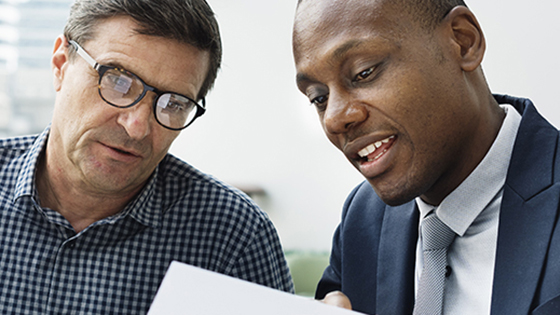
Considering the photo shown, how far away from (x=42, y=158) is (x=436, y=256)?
1062 millimetres

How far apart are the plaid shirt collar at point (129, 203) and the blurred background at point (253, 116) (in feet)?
8.61

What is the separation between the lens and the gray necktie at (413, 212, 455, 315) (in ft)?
3.55

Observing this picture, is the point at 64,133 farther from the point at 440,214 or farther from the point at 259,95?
the point at 259,95

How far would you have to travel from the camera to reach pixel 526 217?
101cm

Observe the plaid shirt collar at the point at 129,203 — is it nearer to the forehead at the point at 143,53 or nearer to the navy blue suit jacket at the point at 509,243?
the forehead at the point at 143,53

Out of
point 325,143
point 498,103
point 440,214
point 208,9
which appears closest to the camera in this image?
point 440,214

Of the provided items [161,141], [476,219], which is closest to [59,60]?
[161,141]

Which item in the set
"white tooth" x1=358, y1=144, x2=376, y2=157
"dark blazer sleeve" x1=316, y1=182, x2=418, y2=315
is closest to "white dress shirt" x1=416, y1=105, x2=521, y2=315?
"dark blazer sleeve" x1=316, y1=182, x2=418, y2=315

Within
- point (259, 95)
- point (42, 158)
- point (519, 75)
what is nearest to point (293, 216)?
point (259, 95)

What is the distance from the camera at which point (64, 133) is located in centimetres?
131

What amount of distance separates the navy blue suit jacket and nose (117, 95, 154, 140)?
56 centimetres

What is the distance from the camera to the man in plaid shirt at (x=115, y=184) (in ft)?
4.17

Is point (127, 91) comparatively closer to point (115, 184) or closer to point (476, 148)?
point (115, 184)

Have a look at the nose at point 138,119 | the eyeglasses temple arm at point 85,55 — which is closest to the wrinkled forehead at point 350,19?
the nose at point 138,119
